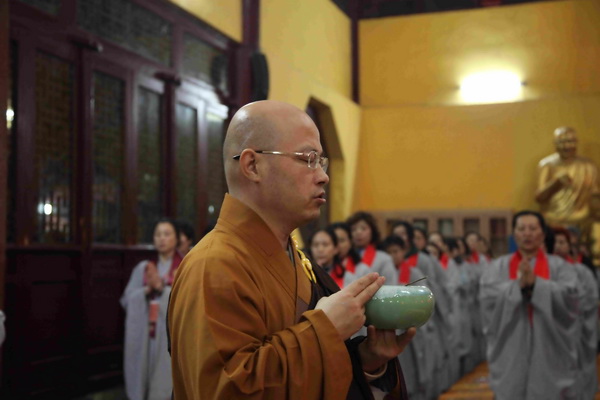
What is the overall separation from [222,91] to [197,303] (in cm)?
718

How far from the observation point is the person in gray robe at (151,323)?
5.61m

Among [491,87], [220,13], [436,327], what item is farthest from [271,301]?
[491,87]

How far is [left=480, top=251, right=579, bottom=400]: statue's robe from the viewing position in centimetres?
518

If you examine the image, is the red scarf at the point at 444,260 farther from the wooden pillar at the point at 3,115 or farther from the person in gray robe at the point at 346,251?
the wooden pillar at the point at 3,115

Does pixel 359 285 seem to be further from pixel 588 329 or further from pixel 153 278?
pixel 588 329

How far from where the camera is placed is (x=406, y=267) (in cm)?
698

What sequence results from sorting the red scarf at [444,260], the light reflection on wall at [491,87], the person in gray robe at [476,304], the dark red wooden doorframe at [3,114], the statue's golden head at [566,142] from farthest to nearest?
the light reflection on wall at [491,87] → the statue's golden head at [566,142] → the person in gray robe at [476,304] → the red scarf at [444,260] → the dark red wooden doorframe at [3,114]

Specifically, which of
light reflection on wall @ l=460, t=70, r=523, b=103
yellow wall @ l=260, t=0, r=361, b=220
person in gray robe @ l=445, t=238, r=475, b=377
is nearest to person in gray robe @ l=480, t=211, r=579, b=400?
person in gray robe @ l=445, t=238, r=475, b=377

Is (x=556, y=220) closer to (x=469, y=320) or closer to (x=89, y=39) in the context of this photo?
(x=469, y=320)

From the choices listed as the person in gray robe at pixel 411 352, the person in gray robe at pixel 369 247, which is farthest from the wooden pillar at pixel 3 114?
the person in gray robe at pixel 411 352

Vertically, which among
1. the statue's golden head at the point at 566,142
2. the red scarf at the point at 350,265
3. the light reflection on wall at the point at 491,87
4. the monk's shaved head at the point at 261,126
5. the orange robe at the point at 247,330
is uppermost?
the light reflection on wall at the point at 491,87

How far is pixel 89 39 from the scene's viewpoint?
6309mm

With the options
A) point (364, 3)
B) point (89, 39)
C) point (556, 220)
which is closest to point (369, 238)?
point (89, 39)

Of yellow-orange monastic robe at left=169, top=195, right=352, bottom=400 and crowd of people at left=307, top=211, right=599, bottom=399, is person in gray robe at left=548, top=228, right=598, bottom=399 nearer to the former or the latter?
crowd of people at left=307, top=211, right=599, bottom=399
